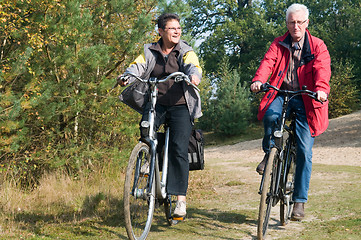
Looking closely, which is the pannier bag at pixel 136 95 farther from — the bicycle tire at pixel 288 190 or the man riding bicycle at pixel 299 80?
the bicycle tire at pixel 288 190

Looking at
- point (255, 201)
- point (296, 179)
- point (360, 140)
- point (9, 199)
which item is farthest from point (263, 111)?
point (360, 140)

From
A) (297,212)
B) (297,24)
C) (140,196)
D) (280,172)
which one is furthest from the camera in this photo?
(297,212)

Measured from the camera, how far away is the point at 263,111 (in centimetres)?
411

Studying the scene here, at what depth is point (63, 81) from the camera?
6.70 metres

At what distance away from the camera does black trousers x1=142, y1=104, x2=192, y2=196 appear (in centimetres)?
400

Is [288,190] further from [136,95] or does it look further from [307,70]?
[136,95]

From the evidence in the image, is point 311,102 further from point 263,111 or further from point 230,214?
point 230,214

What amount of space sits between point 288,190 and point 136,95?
5.73 ft

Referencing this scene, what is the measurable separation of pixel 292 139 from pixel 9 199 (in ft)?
12.2

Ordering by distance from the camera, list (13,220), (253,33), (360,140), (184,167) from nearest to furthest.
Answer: (184,167)
(13,220)
(360,140)
(253,33)

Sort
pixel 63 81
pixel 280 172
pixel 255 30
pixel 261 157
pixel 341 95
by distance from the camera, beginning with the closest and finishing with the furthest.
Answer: pixel 280 172, pixel 63 81, pixel 261 157, pixel 341 95, pixel 255 30

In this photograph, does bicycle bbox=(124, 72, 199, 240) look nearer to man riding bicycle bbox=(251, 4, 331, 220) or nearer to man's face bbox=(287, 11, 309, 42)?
man riding bicycle bbox=(251, 4, 331, 220)

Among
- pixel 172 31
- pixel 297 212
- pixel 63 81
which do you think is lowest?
pixel 297 212

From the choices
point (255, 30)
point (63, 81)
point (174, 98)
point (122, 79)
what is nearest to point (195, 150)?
point (174, 98)
